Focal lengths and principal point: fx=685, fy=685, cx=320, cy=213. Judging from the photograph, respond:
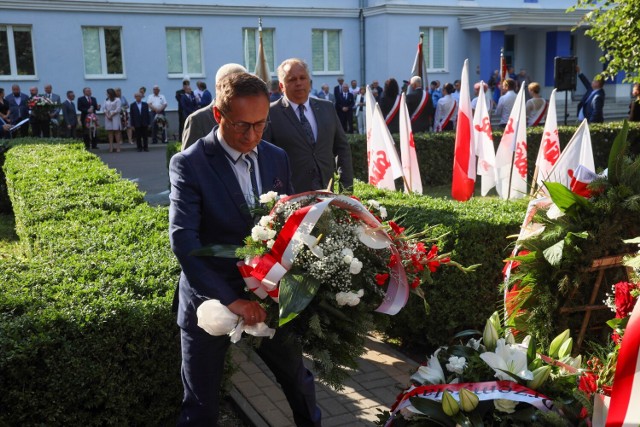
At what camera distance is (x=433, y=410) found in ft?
8.34

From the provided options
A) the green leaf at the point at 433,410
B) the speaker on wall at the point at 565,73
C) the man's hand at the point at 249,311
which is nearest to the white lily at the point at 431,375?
the green leaf at the point at 433,410

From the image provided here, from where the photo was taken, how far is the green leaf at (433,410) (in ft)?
8.21

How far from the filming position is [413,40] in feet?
93.2

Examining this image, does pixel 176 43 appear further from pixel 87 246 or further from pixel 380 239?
pixel 380 239

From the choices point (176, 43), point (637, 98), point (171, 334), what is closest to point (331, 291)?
point (171, 334)

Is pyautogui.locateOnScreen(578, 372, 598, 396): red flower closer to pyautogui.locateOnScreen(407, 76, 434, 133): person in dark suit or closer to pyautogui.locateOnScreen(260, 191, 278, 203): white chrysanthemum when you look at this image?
pyautogui.locateOnScreen(260, 191, 278, 203): white chrysanthemum

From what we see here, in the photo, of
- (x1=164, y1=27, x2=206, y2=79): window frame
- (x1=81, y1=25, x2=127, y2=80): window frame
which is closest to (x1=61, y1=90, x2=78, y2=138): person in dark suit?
(x1=81, y1=25, x2=127, y2=80): window frame

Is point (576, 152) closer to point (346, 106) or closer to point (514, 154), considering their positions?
point (514, 154)

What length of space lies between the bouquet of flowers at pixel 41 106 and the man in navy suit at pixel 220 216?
18.4 meters

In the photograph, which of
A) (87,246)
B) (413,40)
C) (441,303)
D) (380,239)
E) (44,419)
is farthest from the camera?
(413,40)

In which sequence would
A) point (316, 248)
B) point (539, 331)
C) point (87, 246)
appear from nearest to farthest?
point (316, 248)
point (539, 331)
point (87, 246)

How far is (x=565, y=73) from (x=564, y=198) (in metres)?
15.8

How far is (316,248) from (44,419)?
176 cm

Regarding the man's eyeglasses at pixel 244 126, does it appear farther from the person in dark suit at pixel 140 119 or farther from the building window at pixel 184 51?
the building window at pixel 184 51
